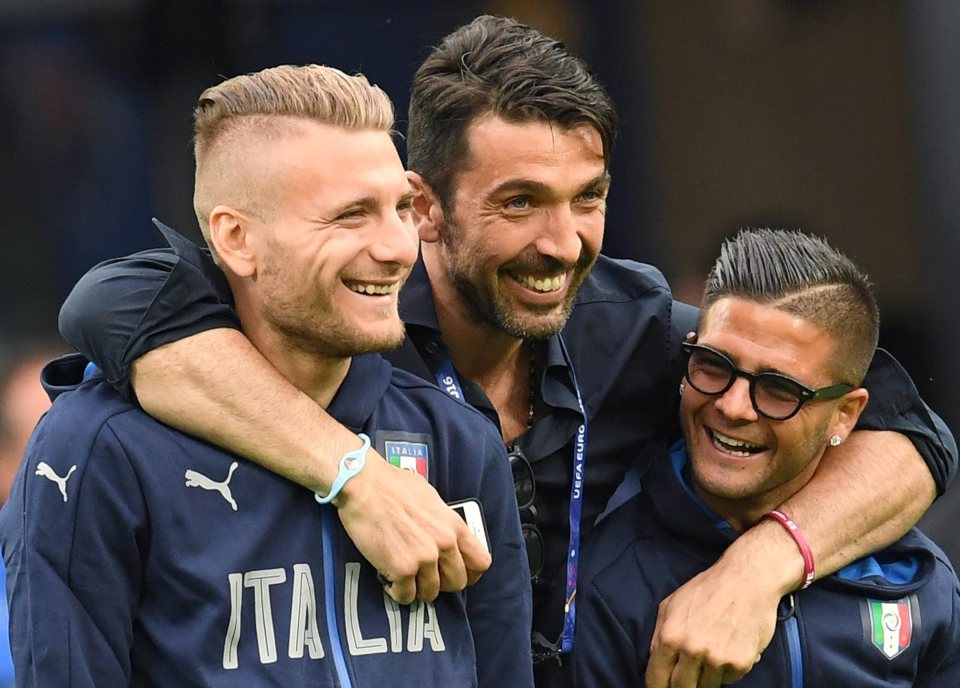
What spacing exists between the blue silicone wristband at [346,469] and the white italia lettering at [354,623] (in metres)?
0.13

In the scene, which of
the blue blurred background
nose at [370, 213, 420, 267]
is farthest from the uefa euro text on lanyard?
the blue blurred background

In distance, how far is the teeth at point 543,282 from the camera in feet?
10.7

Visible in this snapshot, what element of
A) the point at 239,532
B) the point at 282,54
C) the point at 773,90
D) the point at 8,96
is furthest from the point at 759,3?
the point at 239,532

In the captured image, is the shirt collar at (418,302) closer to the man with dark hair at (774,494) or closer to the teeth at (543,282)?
the teeth at (543,282)

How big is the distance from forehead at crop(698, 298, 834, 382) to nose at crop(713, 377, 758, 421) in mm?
41

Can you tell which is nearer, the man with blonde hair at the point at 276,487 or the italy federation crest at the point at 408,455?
the man with blonde hair at the point at 276,487

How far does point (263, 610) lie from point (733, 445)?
110 cm

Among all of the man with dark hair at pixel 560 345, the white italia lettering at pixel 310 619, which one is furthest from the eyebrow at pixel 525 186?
the white italia lettering at pixel 310 619

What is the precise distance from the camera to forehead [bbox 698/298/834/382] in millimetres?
3197

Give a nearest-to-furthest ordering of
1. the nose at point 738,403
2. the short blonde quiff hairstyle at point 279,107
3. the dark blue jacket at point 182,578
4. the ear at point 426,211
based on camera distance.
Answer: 1. the dark blue jacket at point 182,578
2. the short blonde quiff hairstyle at point 279,107
3. the nose at point 738,403
4. the ear at point 426,211

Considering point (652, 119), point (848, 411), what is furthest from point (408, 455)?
point (652, 119)

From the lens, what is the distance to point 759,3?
6.30 metres

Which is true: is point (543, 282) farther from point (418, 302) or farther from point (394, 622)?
point (394, 622)

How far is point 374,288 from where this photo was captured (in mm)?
2742
